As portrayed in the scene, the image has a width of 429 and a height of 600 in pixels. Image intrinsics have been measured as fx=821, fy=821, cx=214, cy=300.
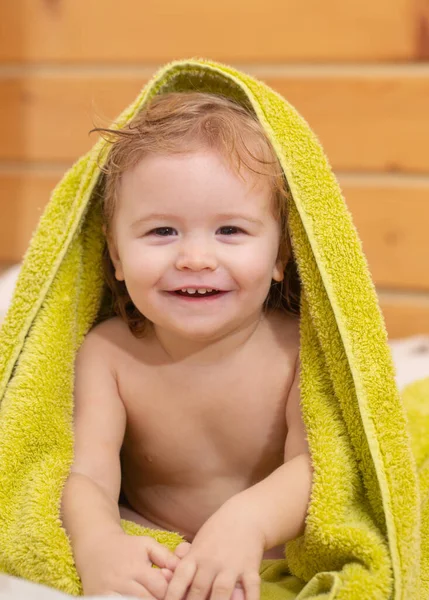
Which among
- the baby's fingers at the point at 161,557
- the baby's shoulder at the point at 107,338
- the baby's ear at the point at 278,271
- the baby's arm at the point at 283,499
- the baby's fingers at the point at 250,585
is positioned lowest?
the baby's fingers at the point at 250,585

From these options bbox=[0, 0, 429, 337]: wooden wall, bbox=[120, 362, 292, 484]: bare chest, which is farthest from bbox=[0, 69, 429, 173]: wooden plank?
bbox=[120, 362, 292, 484]: bare chest

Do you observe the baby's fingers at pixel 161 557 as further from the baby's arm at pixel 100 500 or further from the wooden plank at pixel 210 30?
the wooden plank at pixel 210 30

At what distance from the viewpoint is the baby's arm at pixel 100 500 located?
761mm

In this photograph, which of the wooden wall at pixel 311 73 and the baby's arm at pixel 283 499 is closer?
the baby's arm at pixel 283 499

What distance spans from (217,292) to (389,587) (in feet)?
1.14

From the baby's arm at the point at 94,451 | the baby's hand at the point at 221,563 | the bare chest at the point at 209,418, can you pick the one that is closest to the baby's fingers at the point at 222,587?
the baby's hand at the point at 221,563

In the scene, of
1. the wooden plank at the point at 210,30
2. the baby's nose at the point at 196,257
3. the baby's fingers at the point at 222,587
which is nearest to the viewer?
the baby's fingers at the point at 222,587

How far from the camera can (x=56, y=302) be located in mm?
968

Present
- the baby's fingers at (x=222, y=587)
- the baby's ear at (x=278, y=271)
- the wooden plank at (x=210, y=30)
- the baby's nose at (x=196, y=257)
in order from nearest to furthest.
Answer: the baby's fingers at (x=222, y=587) < the baby's nose at (x=196, y=257) < the baby's ear at (x=278, y=271) < the wooden plank at (x=210, y=30)

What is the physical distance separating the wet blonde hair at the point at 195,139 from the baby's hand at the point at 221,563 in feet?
1.09

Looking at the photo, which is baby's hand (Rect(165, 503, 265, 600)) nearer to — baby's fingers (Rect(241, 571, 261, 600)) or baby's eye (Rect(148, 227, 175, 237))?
baby's fingers (Rect(241, 571, 261, 600))

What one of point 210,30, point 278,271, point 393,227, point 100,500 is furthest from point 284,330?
point 210,30

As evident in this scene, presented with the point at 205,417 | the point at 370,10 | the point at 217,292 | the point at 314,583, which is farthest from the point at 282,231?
the point at 370,10

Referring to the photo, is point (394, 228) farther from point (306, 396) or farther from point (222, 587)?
point (222, 587)
